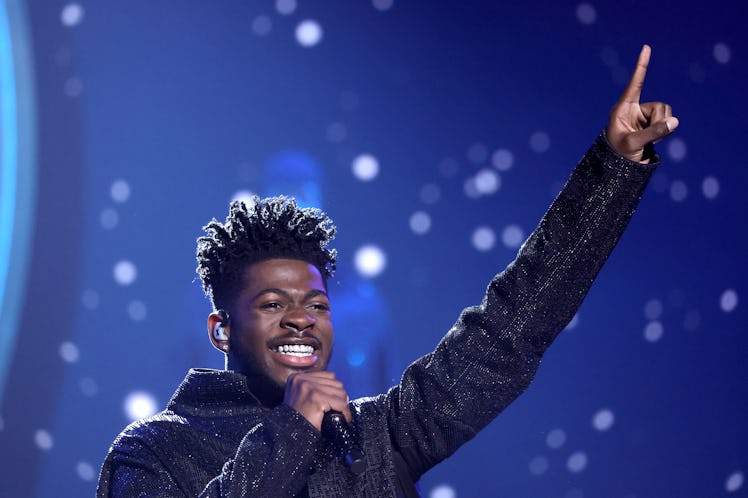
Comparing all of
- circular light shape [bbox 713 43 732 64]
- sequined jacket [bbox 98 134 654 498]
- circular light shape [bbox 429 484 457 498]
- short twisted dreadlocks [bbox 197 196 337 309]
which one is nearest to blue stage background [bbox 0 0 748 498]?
circular light shape [bbox 429 484 457 498]

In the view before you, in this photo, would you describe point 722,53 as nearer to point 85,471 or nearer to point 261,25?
point 261,25

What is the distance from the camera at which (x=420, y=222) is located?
7.16 ft

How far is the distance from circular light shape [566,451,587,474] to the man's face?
1028 mm

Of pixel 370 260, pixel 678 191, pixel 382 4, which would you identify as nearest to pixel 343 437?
pixel 370 260

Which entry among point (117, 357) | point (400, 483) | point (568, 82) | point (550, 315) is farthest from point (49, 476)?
point (568, 82)

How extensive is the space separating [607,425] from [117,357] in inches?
49.9

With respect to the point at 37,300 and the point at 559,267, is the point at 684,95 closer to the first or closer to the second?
the point at 559,267

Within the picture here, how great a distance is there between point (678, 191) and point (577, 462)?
0.81m

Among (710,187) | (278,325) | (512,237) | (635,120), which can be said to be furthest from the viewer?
(710,187)

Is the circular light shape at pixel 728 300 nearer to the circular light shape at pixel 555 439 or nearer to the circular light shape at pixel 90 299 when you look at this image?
the circular light shape at pixel 555 439

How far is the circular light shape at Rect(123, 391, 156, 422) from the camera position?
2025mm

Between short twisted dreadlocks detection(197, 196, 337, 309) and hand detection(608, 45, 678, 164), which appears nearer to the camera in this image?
hand detection(608, 45, 678, 164)

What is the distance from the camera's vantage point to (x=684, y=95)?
2.52 metres

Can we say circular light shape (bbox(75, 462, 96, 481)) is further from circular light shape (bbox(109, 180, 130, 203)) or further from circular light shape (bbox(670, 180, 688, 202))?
circular light shape (bbox(670, 180, 688, 202))
